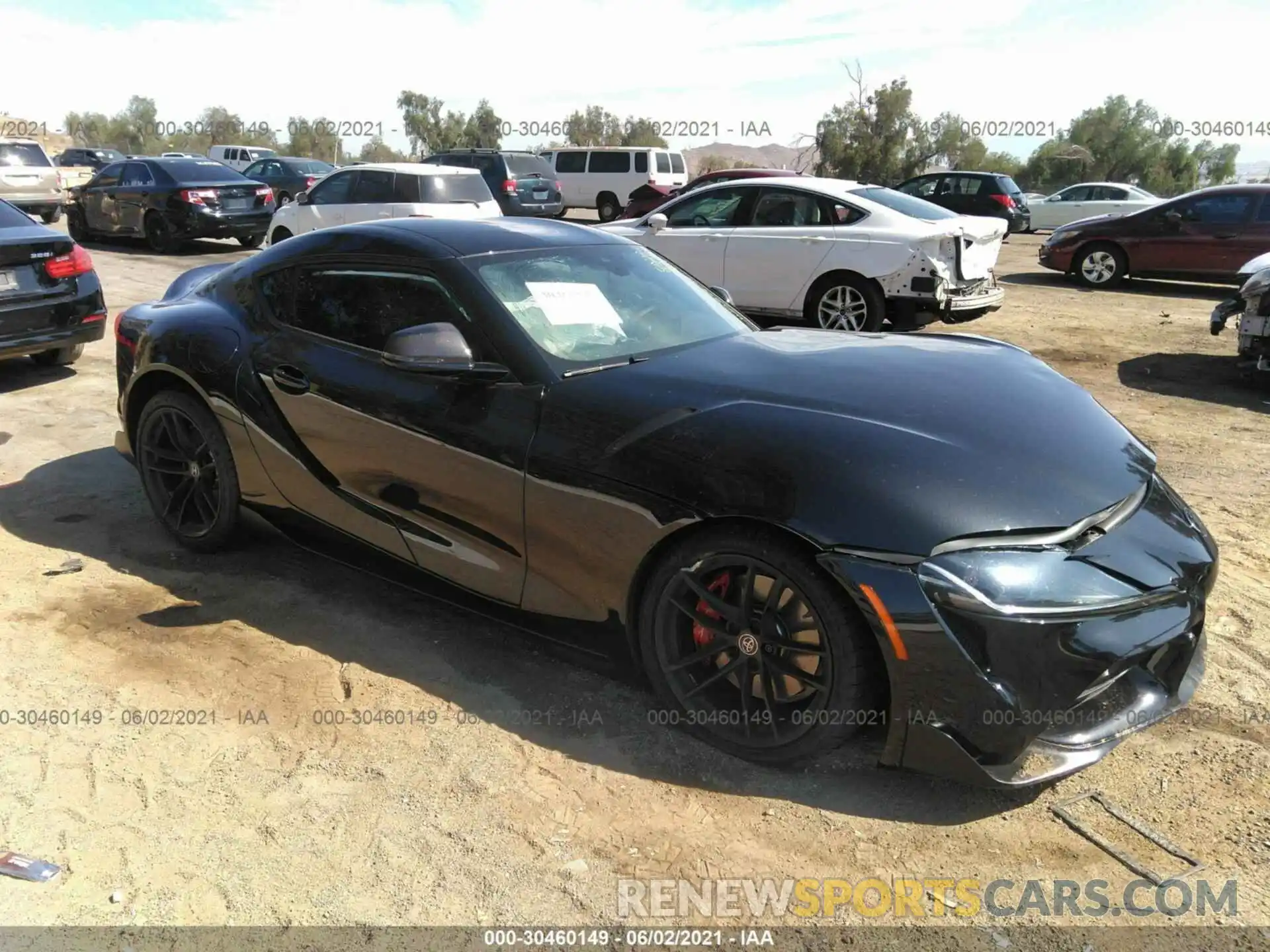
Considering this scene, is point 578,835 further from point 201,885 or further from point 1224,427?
point 1224,427

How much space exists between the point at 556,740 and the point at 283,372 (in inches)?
75.9

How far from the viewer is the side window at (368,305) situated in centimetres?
347

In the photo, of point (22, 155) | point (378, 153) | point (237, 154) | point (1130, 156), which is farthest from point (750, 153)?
point (22, 155)

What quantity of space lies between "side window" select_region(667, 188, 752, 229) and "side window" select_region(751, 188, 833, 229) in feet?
→ 0.81

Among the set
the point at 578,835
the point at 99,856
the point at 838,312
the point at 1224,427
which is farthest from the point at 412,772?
the point at 838,312

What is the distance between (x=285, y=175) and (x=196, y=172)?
7.32 m

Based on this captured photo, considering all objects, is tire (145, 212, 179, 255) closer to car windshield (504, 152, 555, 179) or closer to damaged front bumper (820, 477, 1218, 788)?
car windshield (504, 152, 555, 179)

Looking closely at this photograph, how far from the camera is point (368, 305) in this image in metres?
3.72

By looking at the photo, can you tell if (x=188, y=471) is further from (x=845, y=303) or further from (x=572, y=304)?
(x=845, y=303)

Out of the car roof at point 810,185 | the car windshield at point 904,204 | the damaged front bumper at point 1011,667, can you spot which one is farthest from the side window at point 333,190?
the damaged front bumper at point 1011,667

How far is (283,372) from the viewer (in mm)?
3844

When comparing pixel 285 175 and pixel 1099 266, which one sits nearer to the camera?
pixel 1099 266

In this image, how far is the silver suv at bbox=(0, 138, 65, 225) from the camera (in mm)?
19750

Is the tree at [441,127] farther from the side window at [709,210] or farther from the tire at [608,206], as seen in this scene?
the side window at [709,210]
